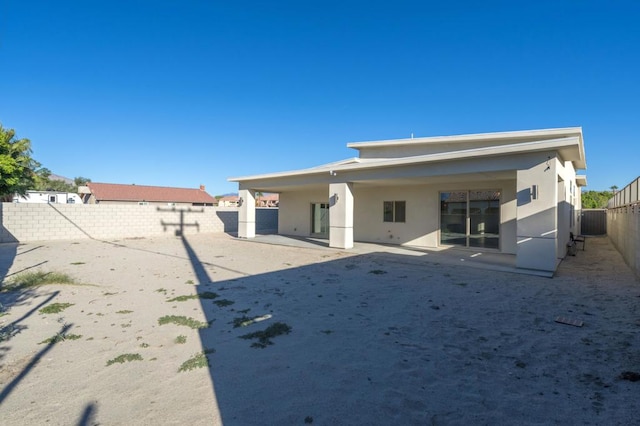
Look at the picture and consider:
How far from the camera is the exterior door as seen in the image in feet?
61.5

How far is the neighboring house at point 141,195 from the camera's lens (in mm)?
35406

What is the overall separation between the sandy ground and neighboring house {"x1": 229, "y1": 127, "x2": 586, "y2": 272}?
2.24 metres

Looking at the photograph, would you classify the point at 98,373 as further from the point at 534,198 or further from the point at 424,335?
the point at 534,198

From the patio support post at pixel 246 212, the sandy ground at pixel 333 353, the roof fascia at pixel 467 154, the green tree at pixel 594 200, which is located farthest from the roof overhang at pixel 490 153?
the green tree at pixel 594 200

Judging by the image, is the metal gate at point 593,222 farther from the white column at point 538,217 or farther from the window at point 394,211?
the white column at point 538,217

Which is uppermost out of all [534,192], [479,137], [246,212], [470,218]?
[479,137]

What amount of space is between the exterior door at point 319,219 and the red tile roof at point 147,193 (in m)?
26.7

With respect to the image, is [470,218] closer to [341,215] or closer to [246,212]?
[341,215]

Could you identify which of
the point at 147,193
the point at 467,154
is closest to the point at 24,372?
the point at 467,154

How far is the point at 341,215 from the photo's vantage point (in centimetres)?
1347

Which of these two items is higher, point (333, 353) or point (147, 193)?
point (147, 193)

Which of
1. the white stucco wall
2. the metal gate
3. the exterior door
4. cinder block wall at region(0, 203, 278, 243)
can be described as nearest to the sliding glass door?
the white stucco wall

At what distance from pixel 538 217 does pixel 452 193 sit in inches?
195

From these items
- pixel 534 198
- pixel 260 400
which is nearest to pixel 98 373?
pixel 260 400
